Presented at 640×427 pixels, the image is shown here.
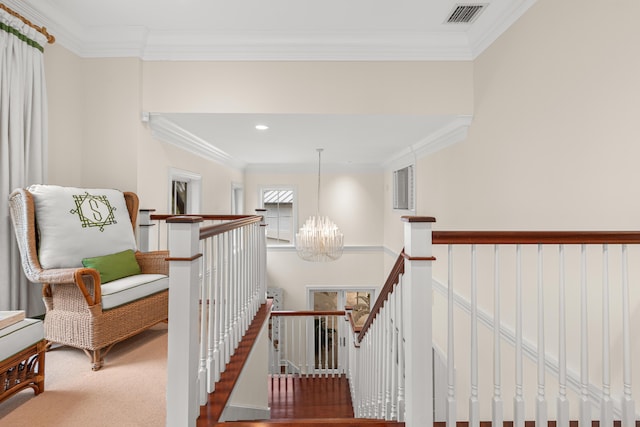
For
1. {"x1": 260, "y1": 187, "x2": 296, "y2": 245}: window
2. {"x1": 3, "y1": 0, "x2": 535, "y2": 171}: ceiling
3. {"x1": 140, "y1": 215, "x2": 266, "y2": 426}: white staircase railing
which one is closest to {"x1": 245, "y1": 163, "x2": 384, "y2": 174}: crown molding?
{"x1": 260, "y1": 187, "x2": 296, "y2": 245}: window

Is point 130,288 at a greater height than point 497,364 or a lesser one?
greater

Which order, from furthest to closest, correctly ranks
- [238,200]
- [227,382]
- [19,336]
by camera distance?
[238,200] < [227,382] < [19,336]

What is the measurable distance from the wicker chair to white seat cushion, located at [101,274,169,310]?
1.3 inches

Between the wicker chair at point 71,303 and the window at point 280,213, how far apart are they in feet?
16.7

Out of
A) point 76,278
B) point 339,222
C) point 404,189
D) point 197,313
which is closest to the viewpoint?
point 197,313

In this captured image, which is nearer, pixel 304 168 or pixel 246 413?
pixel 246 413

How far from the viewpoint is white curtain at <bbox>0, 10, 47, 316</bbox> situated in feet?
7.79

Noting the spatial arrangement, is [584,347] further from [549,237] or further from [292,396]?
[292,396]

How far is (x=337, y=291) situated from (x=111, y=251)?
5.24 m

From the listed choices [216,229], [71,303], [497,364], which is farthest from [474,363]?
[71,303]

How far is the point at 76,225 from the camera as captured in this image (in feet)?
7.88

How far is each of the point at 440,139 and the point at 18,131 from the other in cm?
391

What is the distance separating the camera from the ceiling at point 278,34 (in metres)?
2.68

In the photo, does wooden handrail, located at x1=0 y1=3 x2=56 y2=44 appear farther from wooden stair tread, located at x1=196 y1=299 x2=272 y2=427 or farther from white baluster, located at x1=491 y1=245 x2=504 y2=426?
white baluster, located at x1=491 y1=245 x2=504 y2=426
